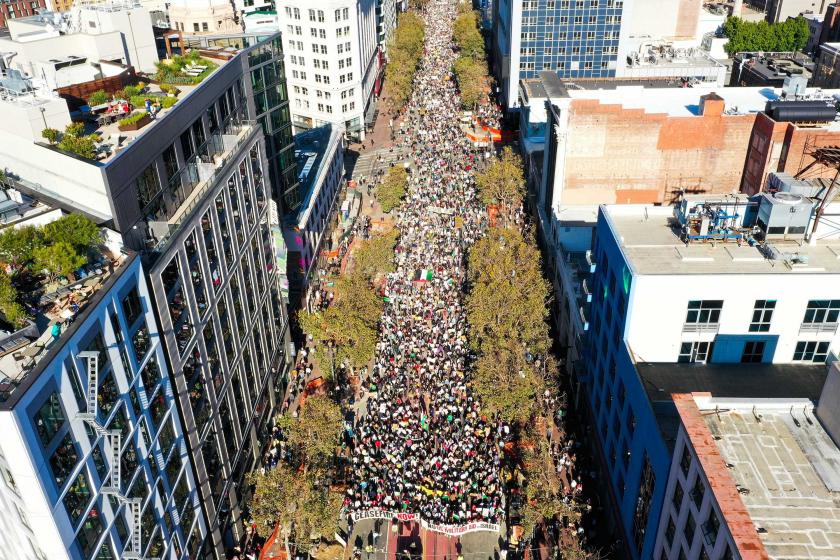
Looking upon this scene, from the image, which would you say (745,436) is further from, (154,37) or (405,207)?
(405,207)

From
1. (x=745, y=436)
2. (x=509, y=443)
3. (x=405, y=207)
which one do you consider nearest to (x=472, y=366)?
(x=509, y=443)

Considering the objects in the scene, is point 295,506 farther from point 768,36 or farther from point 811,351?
point 768,36

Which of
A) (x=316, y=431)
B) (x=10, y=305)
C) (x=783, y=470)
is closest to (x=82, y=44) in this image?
(x=10, y=305)

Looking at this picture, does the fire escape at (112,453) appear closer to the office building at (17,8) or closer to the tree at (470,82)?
the tree at (470,82)

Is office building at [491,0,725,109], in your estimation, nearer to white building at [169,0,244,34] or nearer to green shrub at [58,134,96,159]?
white building at [169,0,244,34]

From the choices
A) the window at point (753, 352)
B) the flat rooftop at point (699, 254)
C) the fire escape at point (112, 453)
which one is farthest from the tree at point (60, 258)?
the window at point (753, 352)

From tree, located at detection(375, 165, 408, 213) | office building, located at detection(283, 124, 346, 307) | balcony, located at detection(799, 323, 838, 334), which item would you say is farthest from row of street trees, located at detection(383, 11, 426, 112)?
balcony, located at detection(799, 323, 838, 334)
